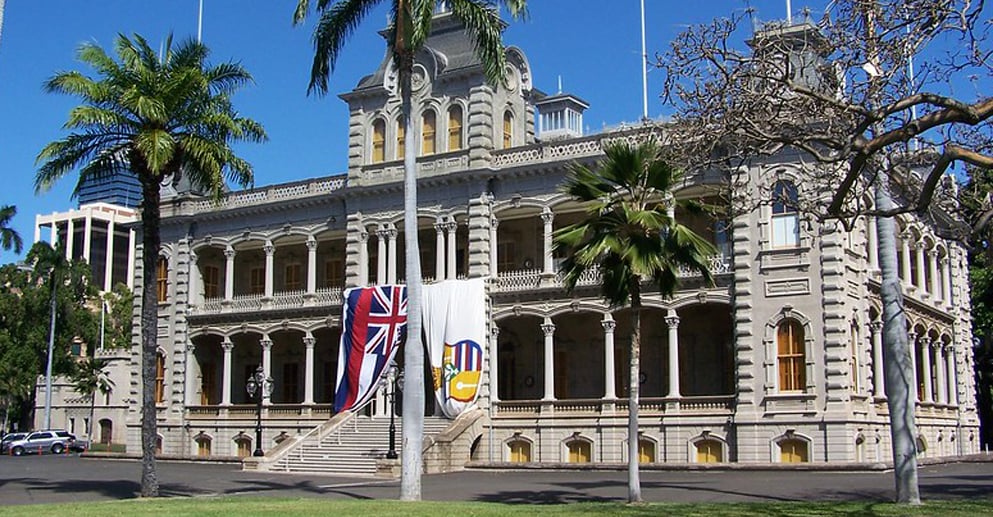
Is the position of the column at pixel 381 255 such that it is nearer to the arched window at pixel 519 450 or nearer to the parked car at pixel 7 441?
the arched window at pixel 519 450

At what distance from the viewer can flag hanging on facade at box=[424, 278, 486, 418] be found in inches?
1695

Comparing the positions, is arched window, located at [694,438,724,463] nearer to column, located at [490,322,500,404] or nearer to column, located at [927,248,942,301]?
column, located at [490,322,500,404]

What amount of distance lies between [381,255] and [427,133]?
5250 mm

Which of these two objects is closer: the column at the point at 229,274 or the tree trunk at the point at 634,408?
the tree trunk at the point at 634,408

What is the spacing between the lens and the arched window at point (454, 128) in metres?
45.9

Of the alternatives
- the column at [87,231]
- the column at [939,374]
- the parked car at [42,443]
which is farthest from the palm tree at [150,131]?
the column at [87,231]

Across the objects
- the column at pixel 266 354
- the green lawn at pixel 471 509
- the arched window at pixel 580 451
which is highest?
the column at pixel 266 354

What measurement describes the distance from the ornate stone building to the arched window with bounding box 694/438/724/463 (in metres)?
0.05

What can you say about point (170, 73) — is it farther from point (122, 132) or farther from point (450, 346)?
point (450, 346)

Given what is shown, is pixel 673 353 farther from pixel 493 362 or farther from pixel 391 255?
pixel 391 255

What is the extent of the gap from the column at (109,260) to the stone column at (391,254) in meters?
128

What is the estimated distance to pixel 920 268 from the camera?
45.7 m

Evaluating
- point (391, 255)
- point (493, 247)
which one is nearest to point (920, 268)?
point (493, 247)

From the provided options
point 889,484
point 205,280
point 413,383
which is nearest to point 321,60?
point 413,383
